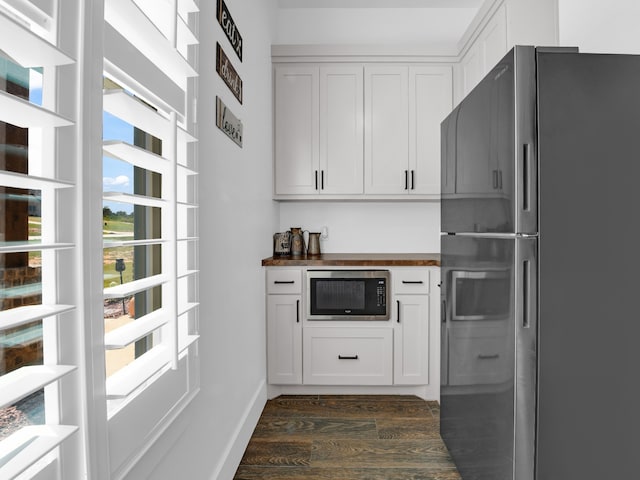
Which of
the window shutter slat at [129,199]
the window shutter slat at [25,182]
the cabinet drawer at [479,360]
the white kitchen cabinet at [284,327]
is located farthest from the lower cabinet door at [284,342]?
the window shutter slat at [25,182]

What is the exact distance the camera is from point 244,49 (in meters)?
2.17

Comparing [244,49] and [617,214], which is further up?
[244,49]

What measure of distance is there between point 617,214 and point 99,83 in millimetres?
1406

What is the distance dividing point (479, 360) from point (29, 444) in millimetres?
1412

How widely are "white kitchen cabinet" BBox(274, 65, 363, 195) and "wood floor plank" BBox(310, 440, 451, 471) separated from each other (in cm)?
174

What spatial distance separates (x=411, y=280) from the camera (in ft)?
9.25

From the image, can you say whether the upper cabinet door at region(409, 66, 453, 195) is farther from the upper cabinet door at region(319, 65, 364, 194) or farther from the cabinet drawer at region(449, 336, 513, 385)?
the cabinet drawer at region(449, 336, 513, 385)

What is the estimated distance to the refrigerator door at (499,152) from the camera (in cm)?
123

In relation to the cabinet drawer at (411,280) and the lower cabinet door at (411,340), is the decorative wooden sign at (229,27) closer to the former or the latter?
the cabinet drawer at (411,280)

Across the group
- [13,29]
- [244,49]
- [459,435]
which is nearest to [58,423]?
[13,29]

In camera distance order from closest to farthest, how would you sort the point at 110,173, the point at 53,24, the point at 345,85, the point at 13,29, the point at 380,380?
the point at 13,29, the point at 53,24, the point at 110,173, the point at 380,380, the point at 345,85

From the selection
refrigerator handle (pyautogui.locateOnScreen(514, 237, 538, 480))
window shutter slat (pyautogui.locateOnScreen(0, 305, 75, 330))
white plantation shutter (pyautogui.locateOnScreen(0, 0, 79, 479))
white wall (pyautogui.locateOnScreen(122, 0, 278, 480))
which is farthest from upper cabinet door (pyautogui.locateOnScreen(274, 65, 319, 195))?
window shutter slat (pyautogui.locateOnScreen(0, 305, 75, 330))

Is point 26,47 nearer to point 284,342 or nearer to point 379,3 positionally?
point 284,342

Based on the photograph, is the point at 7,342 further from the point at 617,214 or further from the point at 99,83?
the point at 617,214
